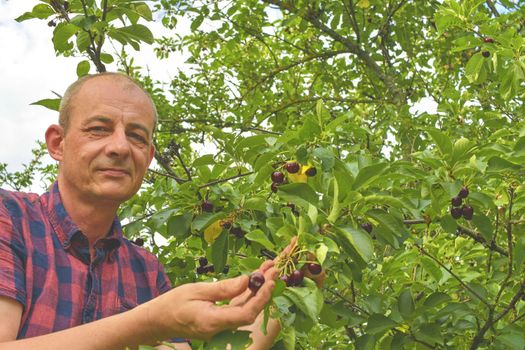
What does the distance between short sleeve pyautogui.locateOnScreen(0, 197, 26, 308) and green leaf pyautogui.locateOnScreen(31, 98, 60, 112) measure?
538 mm

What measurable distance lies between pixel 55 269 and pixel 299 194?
756mm

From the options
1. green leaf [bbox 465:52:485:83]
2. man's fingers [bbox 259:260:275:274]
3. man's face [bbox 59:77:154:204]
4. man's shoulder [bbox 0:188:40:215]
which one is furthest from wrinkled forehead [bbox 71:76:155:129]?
green leaf [bbox 465:52:485:83]

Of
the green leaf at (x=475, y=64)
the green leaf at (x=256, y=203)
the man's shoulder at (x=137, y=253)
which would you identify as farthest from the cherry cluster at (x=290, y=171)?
the green leaf at (x=475, y=64)

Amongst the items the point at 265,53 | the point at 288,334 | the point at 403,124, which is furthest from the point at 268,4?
the point at 288,334

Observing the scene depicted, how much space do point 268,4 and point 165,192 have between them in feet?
13.3

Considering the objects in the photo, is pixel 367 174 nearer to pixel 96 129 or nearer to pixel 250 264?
pixel 250 264

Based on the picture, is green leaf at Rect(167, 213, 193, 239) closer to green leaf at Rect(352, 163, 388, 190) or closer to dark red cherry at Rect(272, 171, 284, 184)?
dark red cherry at Rect(272, 171, 284, 184)

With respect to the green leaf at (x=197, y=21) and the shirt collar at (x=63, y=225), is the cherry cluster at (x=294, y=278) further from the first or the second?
the green leaf at (x=197, y=21)

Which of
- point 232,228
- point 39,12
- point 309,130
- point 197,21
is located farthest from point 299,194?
point 197,21

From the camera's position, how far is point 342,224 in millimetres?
1765

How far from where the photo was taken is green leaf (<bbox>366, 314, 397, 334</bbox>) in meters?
2.11

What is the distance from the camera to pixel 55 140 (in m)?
2.16

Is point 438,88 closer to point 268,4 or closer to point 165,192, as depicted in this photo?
point 268,4

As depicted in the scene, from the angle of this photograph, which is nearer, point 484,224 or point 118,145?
point 118,145
